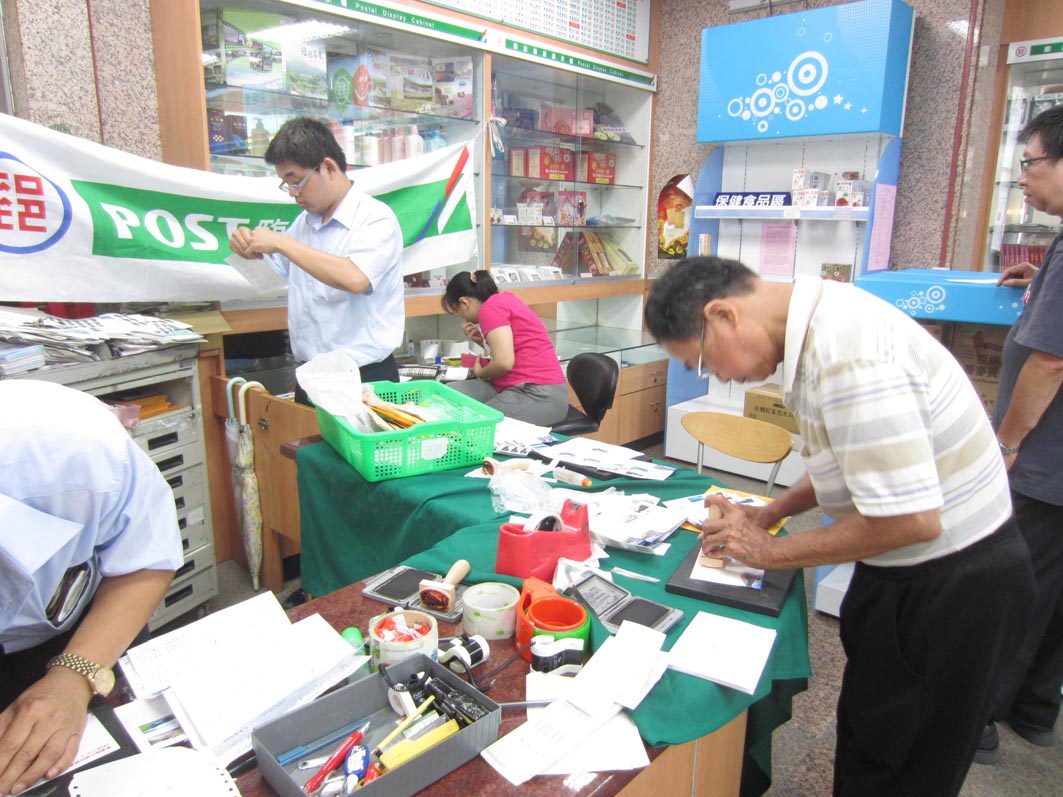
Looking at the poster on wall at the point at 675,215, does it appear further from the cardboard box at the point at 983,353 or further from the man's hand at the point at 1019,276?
the man's hand at the point at 1019,276

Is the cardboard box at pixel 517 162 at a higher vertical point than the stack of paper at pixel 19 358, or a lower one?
higher

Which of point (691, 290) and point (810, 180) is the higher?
point (810, 180)

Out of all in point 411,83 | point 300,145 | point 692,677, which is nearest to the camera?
point 692,677

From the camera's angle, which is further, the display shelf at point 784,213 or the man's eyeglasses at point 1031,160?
the display shelf at point 784,213

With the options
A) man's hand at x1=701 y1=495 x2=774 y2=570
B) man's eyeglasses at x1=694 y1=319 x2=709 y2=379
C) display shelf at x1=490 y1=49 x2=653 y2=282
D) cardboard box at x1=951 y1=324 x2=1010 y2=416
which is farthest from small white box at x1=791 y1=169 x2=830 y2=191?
man's eyeglasses at x1=694 y1=319 x2=709 y2=379

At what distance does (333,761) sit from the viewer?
0.93 metres

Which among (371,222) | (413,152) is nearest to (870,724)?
(371,222)

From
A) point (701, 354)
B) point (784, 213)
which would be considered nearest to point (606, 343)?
point (784, 213)

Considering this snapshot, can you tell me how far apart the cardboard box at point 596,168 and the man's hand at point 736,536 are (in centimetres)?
347

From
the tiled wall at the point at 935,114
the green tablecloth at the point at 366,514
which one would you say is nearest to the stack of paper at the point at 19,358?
the green tablecloth at the point at 366,514

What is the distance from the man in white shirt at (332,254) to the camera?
7.66 feet

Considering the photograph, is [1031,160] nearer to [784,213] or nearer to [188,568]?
[784,213]

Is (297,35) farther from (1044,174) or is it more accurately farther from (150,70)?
(1044,174)

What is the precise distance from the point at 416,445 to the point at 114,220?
1.46 metres
